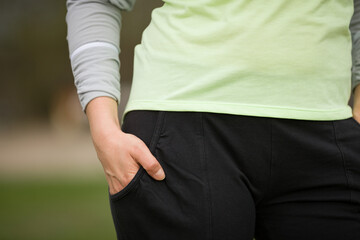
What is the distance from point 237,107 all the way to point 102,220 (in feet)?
9.28

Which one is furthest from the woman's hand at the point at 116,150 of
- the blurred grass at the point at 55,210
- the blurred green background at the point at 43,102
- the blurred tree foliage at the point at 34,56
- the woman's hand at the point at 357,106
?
the blurred tree foliage at the point at 34,56

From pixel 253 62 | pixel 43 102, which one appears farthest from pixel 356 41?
pixel 43 102

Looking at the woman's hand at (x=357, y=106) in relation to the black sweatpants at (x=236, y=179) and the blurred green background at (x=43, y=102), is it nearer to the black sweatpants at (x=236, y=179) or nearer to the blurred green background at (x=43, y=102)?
the black sweatpants at (x=236, y=179)

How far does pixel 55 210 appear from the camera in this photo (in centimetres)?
384

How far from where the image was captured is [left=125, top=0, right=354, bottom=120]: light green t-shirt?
682 millimetres

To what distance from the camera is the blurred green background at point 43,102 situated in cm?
548

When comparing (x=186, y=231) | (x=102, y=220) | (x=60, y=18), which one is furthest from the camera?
(x=60, y=18)

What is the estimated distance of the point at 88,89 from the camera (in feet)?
2.55

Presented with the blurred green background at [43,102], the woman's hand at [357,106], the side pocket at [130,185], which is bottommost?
the blurred green background at [43,102]

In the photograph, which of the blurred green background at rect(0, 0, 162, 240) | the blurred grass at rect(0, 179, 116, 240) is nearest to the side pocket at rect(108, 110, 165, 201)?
the blurred grass at rect(0, 179, 116, 240)

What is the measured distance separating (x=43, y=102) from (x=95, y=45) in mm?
7511

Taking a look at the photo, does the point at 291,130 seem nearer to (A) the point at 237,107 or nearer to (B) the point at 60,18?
(A) the point at 237,107

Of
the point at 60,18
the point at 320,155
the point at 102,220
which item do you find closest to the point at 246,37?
the point at 320,155

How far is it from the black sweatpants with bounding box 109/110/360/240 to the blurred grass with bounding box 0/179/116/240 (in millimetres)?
2338
